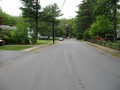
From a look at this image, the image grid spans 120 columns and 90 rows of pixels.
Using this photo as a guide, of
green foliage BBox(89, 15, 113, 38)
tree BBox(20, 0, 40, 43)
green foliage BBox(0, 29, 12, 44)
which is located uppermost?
tree BBox(20, 0, 40, 43)

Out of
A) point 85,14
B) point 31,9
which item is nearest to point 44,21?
point 31,9

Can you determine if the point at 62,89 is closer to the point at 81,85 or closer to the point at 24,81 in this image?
the point at 81,85

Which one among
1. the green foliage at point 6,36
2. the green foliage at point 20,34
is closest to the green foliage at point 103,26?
the green foliage at point 20,34

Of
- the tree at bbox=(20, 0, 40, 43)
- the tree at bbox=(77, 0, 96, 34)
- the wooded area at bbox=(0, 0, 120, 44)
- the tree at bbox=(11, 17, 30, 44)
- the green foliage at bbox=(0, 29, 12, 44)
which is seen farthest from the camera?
the tree at bbox=(77, 0, 96, 34)

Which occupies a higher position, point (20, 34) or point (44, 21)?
point (44, 21)

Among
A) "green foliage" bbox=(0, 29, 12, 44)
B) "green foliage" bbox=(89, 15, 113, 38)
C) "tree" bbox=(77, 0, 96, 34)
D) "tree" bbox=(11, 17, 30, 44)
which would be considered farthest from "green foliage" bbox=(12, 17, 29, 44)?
"tree" bbox=(77, 0, 96, 34)

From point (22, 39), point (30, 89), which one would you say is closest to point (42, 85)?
point (30, 89)

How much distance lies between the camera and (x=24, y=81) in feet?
35.8

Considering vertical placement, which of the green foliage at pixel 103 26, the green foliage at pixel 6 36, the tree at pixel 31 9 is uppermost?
the tree at pixel 31 9

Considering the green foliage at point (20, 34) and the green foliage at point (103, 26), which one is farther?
the green foliage at point (103, 26)

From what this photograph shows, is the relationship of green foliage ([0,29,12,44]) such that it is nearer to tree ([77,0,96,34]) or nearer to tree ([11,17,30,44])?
tree ([11,17,30,44])

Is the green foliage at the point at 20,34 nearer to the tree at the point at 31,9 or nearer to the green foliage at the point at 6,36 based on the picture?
the green foliage at the point at 6,36

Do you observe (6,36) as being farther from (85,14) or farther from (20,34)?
(85,14)

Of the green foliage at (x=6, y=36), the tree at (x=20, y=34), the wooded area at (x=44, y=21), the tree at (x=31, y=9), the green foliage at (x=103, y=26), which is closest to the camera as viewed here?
the wooded area at (x=44, y=21)
